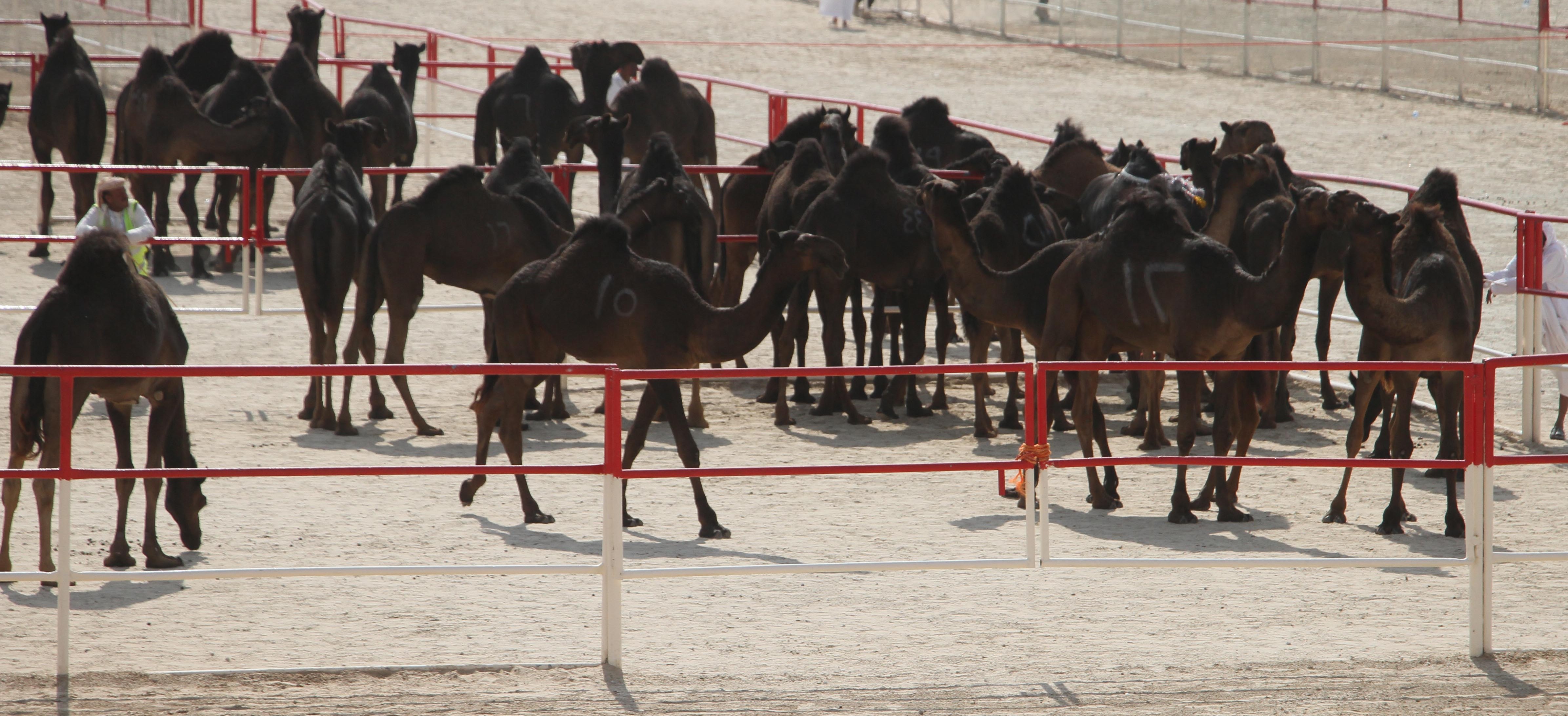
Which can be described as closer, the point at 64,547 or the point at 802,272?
the point at 64,547

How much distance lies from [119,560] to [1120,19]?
24940 mm

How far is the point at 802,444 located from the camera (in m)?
10.7

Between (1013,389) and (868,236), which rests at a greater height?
(868,236)

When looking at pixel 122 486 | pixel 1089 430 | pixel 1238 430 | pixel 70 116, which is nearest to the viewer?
pixel 122 486

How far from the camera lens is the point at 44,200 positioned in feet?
52.0

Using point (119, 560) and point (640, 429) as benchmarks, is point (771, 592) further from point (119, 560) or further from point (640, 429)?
point (119, 560)

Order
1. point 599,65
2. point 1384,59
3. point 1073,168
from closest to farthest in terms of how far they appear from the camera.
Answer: point 1073,168 < point 599,65 < point 1384,59

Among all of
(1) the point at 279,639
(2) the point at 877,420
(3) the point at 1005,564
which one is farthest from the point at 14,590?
(2) the point at 877,420

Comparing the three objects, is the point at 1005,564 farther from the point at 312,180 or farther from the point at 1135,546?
the point at 312,180

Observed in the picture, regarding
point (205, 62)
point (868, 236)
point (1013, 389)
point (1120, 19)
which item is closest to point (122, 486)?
point (868, 236)

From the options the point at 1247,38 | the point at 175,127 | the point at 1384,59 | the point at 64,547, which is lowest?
the point at 64,547

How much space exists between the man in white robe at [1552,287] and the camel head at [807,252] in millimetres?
4828

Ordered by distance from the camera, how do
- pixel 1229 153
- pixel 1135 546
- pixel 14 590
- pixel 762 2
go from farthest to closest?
pixel 762 2 → pixel 1229 153 → pixel 1135 546 → pixel 14 590

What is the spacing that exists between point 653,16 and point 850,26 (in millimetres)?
3878
